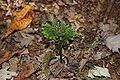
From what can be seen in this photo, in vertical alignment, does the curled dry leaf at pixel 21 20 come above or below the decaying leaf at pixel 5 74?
above

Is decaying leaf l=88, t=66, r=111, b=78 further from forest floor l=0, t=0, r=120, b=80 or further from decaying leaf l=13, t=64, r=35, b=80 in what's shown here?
decaying leaf l=13, t=64, r=35, b=80

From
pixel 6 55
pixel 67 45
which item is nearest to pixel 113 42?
pixel 67 45

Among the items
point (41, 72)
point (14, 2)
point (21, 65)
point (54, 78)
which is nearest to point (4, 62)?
point (21, 65)

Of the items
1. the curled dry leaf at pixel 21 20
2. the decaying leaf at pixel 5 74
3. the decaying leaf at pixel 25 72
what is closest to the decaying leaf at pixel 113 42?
the decaying leaf at pixel 25 72

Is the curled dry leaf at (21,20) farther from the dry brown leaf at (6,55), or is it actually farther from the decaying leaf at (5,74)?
the decaying leaf at (5,74)

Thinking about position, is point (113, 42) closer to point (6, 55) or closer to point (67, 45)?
point (67, 45)

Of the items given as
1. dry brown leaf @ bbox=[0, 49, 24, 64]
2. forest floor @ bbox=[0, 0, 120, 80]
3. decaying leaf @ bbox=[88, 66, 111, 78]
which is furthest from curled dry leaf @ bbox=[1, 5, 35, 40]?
decaying leaf @ bbox=[88, 66, 111, 78]
